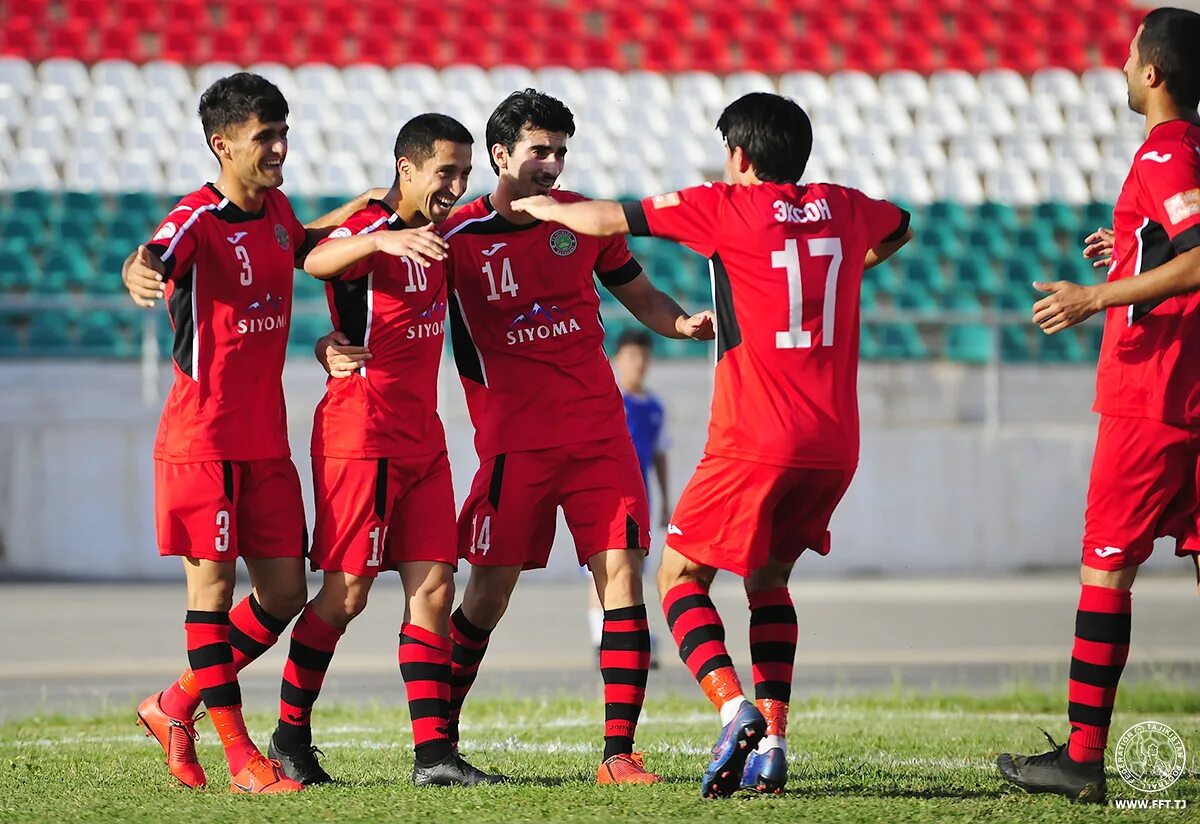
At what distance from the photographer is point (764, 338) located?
468cm

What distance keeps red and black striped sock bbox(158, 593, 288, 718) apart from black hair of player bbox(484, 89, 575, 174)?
176cm

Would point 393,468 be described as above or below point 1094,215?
below

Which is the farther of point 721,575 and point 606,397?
point 721,575

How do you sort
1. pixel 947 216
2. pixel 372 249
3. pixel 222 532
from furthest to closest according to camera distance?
pixel 947 216 < pixel 222 532 < pixel 372 249

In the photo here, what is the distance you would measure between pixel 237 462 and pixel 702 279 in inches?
430

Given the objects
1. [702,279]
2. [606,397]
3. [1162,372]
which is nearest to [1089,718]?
[1162,372]

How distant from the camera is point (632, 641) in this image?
17.0 ft

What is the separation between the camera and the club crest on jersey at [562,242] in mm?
5391

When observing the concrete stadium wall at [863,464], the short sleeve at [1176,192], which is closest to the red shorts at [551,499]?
the short sleeve at [1176,192]

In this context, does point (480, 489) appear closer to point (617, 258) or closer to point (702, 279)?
point (617, 258)

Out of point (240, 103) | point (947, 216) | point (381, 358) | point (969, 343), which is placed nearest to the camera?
point (240, 103)

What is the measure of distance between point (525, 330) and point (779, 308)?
3.52 ft

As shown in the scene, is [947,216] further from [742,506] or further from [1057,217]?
[742,506]

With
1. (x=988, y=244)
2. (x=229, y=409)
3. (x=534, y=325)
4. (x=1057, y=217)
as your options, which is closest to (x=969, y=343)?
(x=988, y=244)
